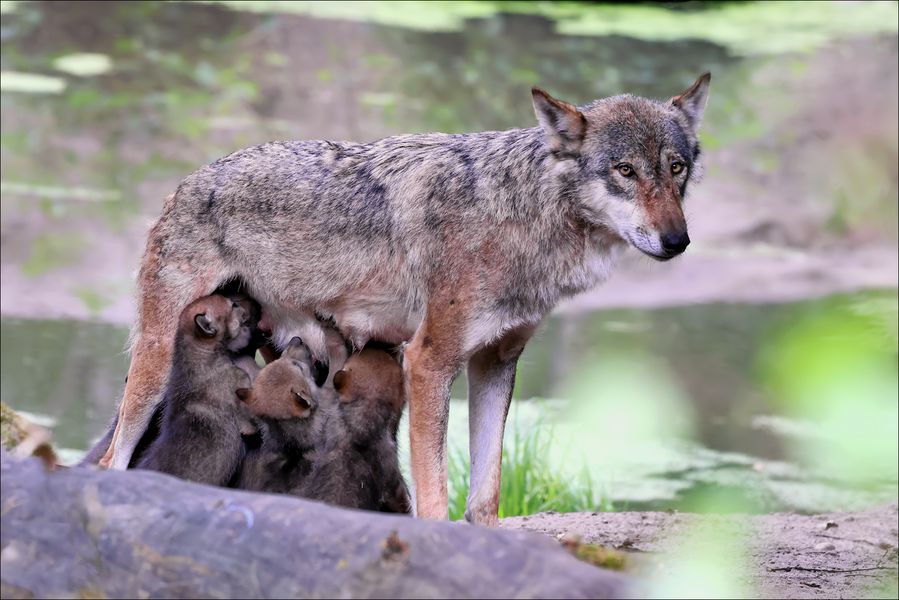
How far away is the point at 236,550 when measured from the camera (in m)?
4.00

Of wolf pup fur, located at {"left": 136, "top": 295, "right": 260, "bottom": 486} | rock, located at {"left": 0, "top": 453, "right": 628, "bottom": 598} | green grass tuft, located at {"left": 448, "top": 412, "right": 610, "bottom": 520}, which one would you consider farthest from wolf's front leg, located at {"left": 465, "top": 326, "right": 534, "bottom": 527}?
rock, located at {"left": 0, "top": 453, "right": 628, "bottom": 598}

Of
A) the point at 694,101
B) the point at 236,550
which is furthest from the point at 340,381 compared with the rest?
the point at 236,550

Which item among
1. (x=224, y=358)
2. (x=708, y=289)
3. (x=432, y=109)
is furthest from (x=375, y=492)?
(x=432, y=109)

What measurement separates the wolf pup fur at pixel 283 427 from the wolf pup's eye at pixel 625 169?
1799 mm

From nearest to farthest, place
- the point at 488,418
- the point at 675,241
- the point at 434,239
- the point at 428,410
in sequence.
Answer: the point at 675,241 < the point at 428,410 < the point at 434,239 < the point at 488,418

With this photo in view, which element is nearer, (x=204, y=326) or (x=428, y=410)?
(x=428, y=410)

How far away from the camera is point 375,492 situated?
616 cm

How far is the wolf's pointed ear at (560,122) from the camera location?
246 inches

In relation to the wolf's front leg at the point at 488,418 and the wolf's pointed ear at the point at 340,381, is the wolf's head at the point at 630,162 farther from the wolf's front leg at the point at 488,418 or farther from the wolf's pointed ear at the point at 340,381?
the wolf's pointed ear at the point at 340,381

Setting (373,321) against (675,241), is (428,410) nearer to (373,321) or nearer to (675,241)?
(373,321)

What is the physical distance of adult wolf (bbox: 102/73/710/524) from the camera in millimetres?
6254

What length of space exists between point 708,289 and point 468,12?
630 centimetres

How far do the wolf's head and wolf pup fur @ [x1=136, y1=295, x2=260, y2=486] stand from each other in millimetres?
1914

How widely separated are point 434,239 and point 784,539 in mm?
2875
